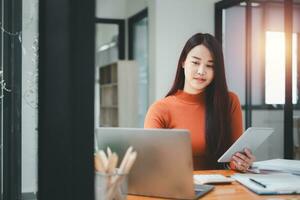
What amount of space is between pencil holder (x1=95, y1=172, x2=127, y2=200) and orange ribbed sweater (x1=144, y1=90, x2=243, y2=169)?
94 cm

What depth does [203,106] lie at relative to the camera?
184 centimetres

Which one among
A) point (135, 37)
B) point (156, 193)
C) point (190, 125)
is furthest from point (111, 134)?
point (135, 37)

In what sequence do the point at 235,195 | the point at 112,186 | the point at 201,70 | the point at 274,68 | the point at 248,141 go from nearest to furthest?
the point at 112,186 < the point at 235,195 < the point at 248,141 < the point at 201,70 < the point at 274,68

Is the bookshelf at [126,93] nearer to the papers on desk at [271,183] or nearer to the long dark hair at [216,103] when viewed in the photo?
the long dark hair at [216,103]

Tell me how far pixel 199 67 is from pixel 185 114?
0.23 metres

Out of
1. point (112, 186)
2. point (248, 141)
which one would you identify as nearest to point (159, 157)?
point (112, 186)

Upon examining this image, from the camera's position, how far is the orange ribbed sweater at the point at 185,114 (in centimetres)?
180

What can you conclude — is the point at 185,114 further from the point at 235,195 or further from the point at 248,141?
the point at 235,195

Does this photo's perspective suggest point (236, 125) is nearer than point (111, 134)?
No

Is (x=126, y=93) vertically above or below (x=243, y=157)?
above

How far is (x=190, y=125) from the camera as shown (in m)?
1.79

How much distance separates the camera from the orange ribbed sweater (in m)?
1.80

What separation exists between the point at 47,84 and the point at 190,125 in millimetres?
1455

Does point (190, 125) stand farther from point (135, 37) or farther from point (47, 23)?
point (135, 37)
